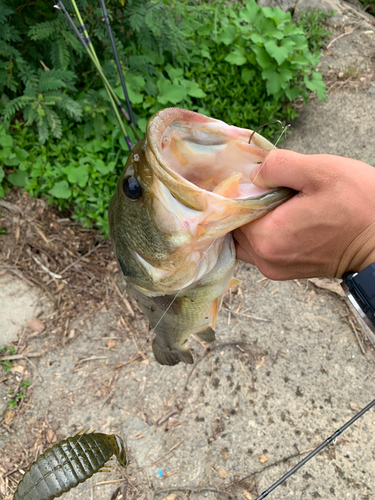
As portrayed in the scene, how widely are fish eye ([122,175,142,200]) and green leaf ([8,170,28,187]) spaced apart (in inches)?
98.1

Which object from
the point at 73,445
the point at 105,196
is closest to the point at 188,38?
the point at 105,196

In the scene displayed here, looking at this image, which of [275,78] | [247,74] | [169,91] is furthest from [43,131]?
[275,78]

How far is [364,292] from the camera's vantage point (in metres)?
1.27

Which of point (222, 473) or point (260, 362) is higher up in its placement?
point (260, 362)

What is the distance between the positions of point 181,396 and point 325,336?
1278 millimetres

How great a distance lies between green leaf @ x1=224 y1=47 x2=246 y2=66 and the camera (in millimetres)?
3440

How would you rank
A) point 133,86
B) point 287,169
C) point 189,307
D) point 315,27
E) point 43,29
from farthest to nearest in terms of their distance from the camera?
point 315,27 → point 133,86 → point 43,29 → point 189,307 → point 287,169

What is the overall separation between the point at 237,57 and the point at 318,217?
289 cm

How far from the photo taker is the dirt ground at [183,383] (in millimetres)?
2480

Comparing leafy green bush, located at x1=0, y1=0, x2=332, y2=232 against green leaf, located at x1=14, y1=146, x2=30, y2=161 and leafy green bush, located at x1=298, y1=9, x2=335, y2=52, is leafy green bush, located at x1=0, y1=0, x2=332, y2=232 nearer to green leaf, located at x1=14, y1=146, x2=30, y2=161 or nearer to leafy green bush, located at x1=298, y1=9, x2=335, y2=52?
green leaf, located at x1=14, y1=146, x2=30, y2=161

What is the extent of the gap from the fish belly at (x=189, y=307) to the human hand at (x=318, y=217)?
0.59 feet

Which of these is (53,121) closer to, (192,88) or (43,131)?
(43,131)

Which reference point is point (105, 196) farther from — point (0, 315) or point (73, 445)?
point (73, 445)

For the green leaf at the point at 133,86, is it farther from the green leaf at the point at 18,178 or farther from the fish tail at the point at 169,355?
the fish tail at the point at 169,355
